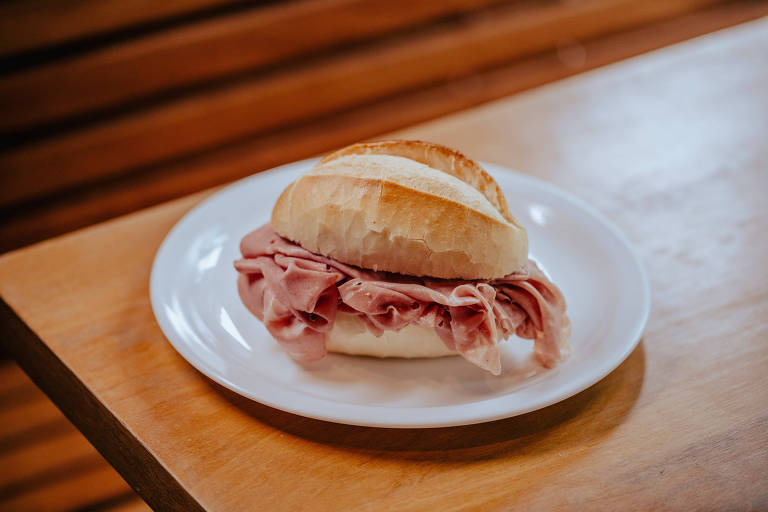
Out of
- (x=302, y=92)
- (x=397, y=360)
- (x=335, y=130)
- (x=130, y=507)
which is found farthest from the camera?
(x=335, y=130)

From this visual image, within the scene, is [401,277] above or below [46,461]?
above

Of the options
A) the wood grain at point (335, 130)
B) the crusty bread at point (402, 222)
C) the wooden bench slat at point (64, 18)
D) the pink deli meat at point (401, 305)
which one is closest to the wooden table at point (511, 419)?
the pink deli meat at point (401, 305)

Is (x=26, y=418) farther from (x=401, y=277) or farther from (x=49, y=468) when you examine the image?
(x=401, y=277)

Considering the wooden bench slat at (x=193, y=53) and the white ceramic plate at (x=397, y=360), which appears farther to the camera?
the wooden bench slat at (x=193, y=53)

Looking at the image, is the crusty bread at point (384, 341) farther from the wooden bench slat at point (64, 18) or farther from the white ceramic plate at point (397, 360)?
the wooden bench slat at point (64, 18)

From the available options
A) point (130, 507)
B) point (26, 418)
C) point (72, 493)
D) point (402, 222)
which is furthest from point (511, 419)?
point (26, 418)

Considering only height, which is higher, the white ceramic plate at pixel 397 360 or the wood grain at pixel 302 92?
the white ceramic plate at pixel 397 360

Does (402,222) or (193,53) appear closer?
(402,222)
